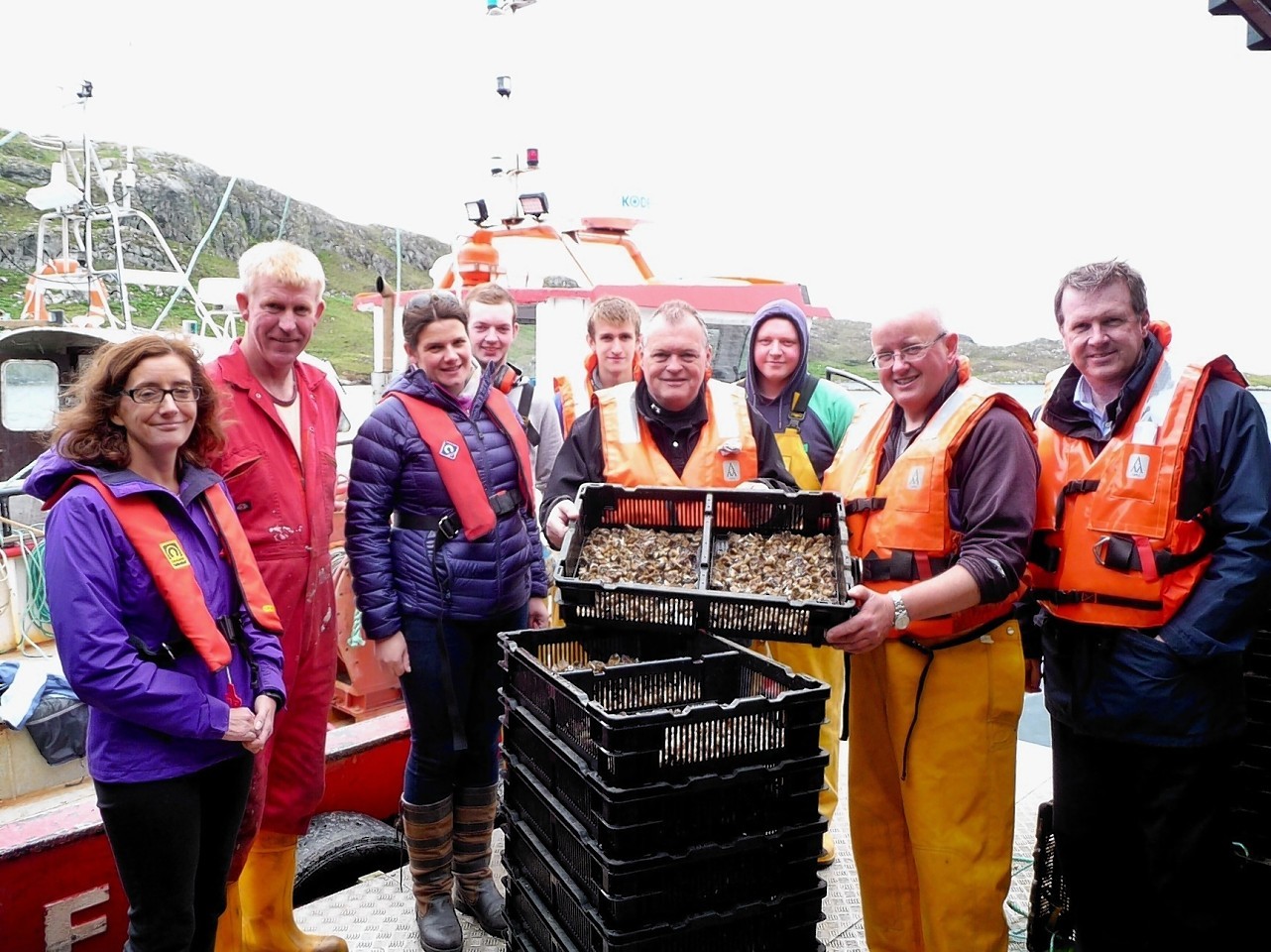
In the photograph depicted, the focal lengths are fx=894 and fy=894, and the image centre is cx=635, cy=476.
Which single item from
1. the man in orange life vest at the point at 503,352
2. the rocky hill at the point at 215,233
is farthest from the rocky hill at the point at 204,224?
the man in orange life vest at the point at 503,352

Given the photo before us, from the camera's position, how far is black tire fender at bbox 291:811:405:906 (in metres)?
3.22

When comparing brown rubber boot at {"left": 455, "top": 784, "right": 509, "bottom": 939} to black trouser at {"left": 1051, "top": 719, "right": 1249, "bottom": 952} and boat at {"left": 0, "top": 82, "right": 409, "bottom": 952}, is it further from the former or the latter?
black trouser at {"left": 1051, "top": 719, "right": 1249, "bottom": 952}

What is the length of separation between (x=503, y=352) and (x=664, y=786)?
258 cm

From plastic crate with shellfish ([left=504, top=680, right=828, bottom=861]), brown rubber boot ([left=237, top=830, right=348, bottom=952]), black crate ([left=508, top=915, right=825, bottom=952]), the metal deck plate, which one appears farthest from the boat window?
plastic crate with shellfish ([left=504, top=680, right=828, bottom=861])

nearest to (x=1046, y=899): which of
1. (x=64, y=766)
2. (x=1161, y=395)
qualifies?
(x=1161, y=395)

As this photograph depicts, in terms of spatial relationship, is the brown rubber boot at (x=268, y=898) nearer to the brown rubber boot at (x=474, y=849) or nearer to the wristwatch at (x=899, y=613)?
the brown rubber boot at (x=474, y=849)

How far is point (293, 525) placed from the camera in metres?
2.50

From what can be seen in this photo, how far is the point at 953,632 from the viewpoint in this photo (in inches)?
90.4

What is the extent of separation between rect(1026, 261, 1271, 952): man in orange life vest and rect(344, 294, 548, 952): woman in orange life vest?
5.29ft

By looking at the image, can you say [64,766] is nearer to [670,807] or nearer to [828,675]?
[828,675]

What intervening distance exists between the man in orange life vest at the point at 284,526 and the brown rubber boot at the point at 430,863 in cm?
26

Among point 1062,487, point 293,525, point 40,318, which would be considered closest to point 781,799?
point 1062,487

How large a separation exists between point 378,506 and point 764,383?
66.0 inches

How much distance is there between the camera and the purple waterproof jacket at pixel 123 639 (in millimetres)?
1813
